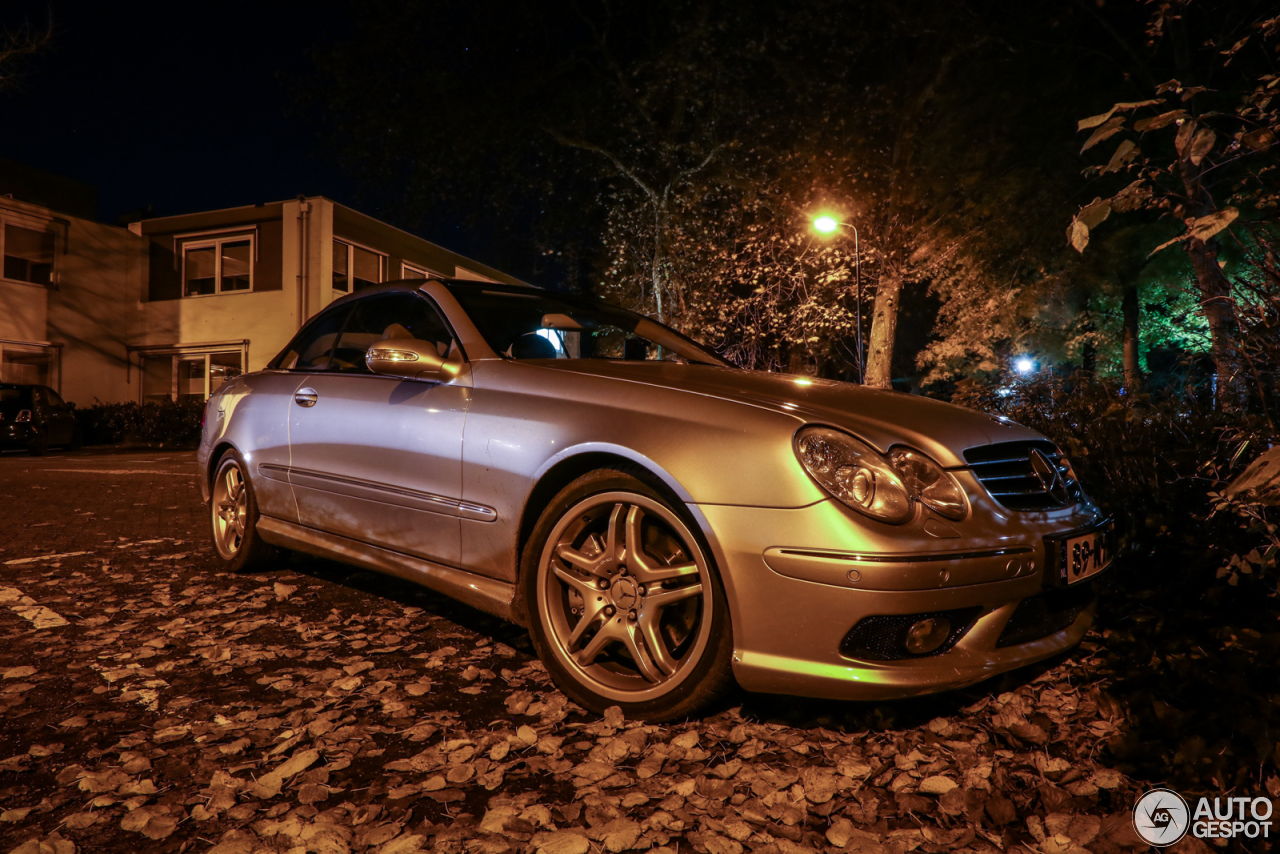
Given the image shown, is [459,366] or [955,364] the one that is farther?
[955,364]

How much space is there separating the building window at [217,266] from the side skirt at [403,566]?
60.5ft

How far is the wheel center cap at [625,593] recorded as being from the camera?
2574mm

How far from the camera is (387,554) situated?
3.41 metres

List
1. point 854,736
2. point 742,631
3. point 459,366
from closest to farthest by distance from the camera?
1. point 742,631
2. point 854,736
3. point 459,366

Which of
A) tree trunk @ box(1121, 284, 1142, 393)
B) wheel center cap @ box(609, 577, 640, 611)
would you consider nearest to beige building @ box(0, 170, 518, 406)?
wheel center cap @ box(609, 577, 640, 611)

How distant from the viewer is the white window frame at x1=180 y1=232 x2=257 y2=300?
2011 centimetres

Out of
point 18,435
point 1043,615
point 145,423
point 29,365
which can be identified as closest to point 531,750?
point 1043,615

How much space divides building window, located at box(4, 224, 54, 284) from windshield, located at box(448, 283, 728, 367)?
70.7ft

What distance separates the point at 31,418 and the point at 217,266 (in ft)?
21.2

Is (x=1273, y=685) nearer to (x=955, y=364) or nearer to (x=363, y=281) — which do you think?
(x=363, y=281)

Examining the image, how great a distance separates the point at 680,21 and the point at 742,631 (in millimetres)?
15904

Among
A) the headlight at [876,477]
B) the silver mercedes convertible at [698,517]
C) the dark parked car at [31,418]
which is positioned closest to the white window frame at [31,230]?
the dark parked car at [31,418]

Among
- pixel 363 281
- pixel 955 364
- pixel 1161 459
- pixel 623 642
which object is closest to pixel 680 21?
pixel 363 281
